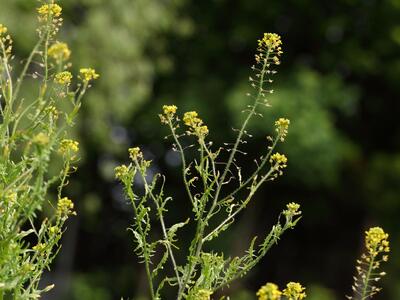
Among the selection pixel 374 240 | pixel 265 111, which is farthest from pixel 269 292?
pixel 265 111

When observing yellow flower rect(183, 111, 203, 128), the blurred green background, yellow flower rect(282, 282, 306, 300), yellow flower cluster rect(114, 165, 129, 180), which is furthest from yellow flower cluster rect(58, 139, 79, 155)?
the blurred green background

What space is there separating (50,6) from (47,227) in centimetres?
70

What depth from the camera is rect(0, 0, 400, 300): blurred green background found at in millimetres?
13133

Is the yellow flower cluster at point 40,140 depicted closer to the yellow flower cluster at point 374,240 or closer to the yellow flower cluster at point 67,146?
the yellow flower cluster at point 67,146

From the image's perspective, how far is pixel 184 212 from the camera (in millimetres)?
16062

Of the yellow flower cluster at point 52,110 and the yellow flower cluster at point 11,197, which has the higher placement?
the yellow flower cluster at point 52,110

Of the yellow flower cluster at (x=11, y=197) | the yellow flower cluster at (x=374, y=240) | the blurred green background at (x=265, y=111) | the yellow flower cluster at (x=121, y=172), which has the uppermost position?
the blurred green background at (x=265, y=111)

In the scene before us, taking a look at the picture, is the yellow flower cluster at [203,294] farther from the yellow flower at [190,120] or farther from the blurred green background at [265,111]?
the blurred green background at [265,111]

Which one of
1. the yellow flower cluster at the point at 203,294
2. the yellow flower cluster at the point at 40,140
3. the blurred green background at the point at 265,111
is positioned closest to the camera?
the yellow flower cluster at the point at 40,140

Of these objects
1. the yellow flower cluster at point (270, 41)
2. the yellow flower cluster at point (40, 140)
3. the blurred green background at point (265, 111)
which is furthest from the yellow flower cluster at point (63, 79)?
the blurred green background at point (265, 111)

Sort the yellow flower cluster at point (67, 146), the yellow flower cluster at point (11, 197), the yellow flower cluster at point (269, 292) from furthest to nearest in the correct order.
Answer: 1. the yellow flower cluster at point (67, 146)
2. the yellow flower cluster at point (11, 197)
3. the yellow flower cluster at point (269, 292)

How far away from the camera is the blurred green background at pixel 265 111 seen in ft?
43.1

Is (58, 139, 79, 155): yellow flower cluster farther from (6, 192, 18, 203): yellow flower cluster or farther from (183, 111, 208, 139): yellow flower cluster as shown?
(183, 111, 208, 139): yellow flower cluster

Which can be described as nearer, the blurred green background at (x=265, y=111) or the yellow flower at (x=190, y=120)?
the yellow flower at (x=190, y=120)
